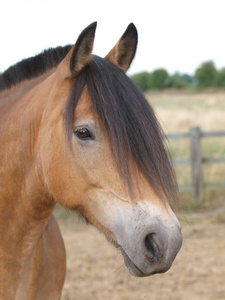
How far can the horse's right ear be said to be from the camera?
171 centimetres

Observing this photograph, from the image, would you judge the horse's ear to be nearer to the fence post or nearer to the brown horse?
the brown horse

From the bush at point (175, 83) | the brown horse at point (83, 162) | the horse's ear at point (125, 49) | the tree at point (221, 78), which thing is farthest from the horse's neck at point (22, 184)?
the tree at point (221, 78)

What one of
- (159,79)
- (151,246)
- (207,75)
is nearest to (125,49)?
(151,246)

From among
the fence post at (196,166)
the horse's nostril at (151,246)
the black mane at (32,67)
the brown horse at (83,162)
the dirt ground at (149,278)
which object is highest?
the black mane at (32,67)

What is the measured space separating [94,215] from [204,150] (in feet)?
28.7

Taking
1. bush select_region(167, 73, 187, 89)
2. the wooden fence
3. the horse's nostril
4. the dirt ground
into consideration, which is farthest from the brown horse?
bush select_region(167, 73, 187, 89)

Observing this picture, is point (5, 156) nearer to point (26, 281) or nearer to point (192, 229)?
point (26, 281)

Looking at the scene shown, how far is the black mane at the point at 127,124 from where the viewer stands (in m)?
1.65

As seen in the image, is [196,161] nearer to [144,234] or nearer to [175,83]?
[144,234]

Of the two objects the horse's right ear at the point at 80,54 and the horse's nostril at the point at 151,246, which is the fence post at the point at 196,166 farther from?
the horse's nostril at the point at 151,246

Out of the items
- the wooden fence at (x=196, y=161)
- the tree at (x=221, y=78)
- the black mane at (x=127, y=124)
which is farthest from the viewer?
the tree at (x=221, y=78)

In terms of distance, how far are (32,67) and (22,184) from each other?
2.55 feet

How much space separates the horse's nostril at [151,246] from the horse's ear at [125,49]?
101 centimetres

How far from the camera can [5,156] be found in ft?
6.81
